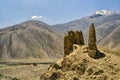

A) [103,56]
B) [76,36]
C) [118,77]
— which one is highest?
[76,36]

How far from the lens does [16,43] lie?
626 ft

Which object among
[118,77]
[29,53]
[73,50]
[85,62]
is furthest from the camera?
[29,53]

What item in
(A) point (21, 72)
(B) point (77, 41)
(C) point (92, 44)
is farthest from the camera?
(A) point (21, 72)

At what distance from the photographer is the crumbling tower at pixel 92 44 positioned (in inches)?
1259

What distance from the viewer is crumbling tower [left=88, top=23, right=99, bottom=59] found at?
32.0 meters

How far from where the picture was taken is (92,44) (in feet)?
106

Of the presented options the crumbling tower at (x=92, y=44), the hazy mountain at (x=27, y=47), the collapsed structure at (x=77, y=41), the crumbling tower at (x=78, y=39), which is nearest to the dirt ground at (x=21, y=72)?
the crumbling tower at (x=78, y=39)

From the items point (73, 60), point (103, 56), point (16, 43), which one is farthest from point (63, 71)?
point (16, 43)

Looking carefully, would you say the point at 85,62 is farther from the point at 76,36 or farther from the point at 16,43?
the point at 16,43

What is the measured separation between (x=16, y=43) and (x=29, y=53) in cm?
1777

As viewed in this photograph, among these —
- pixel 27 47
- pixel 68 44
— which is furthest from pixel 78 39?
pixel 27 47

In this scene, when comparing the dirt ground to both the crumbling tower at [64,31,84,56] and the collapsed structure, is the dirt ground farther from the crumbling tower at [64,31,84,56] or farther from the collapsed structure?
the crumbling tower at [64,31,84,56]

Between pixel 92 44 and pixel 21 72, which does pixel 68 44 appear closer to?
pixel 92 44

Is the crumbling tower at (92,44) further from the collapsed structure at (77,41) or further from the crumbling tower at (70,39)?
the crumbling tower at (70,39)
